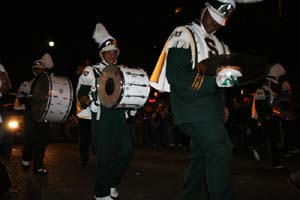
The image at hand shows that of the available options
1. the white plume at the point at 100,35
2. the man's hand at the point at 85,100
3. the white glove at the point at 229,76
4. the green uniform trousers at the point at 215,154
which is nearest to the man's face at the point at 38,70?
the white plume at the point at 100,35

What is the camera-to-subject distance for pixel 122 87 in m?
5.23

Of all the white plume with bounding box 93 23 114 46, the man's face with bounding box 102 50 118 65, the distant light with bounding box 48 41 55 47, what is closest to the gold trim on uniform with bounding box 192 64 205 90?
the man's face with bounding box 102 50 118 65

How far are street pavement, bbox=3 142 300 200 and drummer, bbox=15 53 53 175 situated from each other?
0.25m

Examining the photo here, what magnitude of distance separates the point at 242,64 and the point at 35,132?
513cm

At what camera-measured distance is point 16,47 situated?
3206cm

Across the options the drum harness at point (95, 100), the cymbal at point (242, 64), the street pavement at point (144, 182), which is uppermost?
the cymbal at point (242, 64)

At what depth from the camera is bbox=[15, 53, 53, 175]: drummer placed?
7.76 metres

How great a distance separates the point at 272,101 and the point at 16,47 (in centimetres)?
2647

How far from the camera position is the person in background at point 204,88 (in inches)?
143

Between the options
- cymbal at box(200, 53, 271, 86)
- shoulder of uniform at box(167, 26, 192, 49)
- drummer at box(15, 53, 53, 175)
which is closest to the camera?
cymbal at box(200, 53, 271, 86)

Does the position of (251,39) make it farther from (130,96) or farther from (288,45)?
(130,96)

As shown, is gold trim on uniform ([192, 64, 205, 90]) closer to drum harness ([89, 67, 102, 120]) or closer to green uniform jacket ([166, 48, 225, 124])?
green uniform jacket ([166, 48, 225, 124])

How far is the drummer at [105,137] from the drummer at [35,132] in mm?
2292

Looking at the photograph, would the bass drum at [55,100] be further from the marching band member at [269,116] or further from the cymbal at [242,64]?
the marching band member at [269,116]
